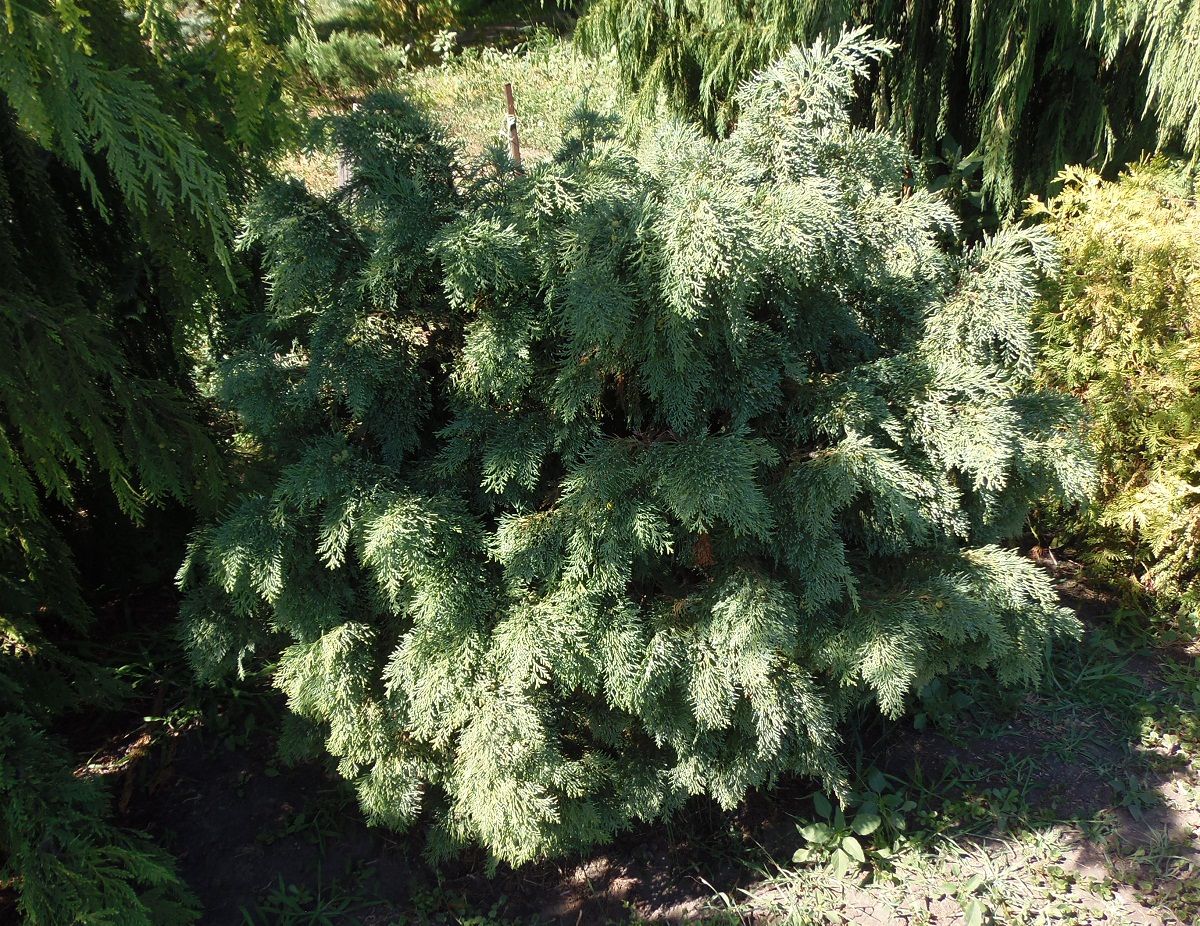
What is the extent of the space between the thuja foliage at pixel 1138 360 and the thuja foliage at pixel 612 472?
1.17 meters

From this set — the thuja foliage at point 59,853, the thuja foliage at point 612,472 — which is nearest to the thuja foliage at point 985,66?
the thuja foliage at point 612,472

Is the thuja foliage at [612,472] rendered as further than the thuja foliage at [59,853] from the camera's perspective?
Yes

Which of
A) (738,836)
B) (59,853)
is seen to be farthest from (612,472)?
(59,853)

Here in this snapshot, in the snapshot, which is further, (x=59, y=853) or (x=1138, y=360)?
(x=1138, y=360)

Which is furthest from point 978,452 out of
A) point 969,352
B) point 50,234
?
point 50,234

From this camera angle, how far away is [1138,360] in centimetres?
343

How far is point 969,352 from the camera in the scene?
2432 mm

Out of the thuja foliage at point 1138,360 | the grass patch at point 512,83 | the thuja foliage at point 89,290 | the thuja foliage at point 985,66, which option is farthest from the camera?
the grass patch at point 512,83

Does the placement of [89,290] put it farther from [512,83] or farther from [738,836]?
[512,83]

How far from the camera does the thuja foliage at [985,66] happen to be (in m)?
3.57

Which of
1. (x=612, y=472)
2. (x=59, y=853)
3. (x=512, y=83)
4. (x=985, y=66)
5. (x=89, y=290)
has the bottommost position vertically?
(x=59, y=853)

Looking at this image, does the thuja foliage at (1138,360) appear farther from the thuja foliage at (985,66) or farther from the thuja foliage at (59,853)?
the thuja foliage at (59,853)

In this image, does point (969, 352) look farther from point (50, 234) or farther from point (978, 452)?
point (50, 234)

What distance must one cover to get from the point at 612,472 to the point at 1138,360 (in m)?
2.54
